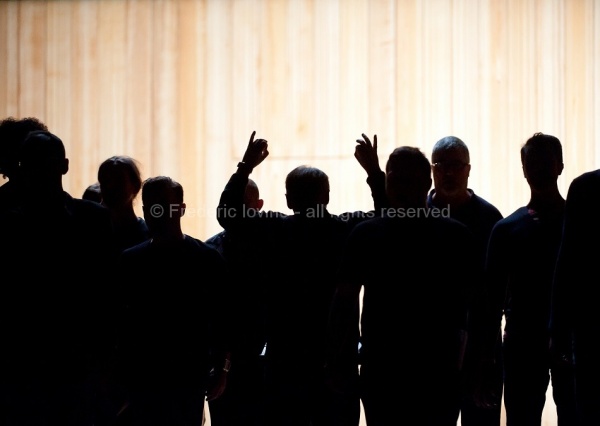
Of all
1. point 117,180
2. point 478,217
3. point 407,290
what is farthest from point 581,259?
point 117,180

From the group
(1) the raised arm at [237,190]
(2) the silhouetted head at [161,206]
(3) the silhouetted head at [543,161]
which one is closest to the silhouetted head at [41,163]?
(2) the silhouetted head at [161,206]

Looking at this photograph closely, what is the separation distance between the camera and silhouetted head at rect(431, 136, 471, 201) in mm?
3041

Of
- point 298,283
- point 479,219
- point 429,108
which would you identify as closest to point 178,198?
point 298,283

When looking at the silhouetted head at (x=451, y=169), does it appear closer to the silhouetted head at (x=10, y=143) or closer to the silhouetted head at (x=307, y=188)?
the silhouetted head at (x=307, y=188)

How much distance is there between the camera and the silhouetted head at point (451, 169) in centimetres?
304

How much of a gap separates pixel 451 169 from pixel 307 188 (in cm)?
69

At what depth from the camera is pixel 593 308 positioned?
2.14 meters

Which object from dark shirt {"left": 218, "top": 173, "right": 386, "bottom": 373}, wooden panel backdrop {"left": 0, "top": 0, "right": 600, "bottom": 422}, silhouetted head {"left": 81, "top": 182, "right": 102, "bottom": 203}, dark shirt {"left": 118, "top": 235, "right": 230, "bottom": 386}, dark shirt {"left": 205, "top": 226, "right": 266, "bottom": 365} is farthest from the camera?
wooden panel backdrop {"left": 0, "top": 0, "right": 600, "bottom": 422}

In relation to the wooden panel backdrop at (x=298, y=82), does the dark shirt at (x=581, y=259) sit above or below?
below

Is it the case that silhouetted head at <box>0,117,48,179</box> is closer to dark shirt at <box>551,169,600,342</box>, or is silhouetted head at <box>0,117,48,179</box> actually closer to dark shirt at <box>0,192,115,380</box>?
dark shirt at <box>0,192,115,380</box>

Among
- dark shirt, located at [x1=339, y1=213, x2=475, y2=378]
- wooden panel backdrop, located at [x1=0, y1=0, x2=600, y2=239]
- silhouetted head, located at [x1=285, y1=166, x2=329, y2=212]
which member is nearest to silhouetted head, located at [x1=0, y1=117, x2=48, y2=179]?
silhouetted head, located at [x1=285, y1=166, x2=329, y2=212]

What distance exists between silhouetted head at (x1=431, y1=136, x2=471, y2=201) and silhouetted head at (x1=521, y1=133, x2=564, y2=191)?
1.18ft

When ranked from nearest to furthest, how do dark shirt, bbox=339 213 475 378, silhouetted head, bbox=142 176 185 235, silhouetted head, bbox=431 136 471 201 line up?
dark shirt, bbox=339 213 475 378, silhouetted head, bbox=142 176 185 235, silhouetted head, bbox=431 136 471 201

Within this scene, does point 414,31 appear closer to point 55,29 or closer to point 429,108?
point 429,108
